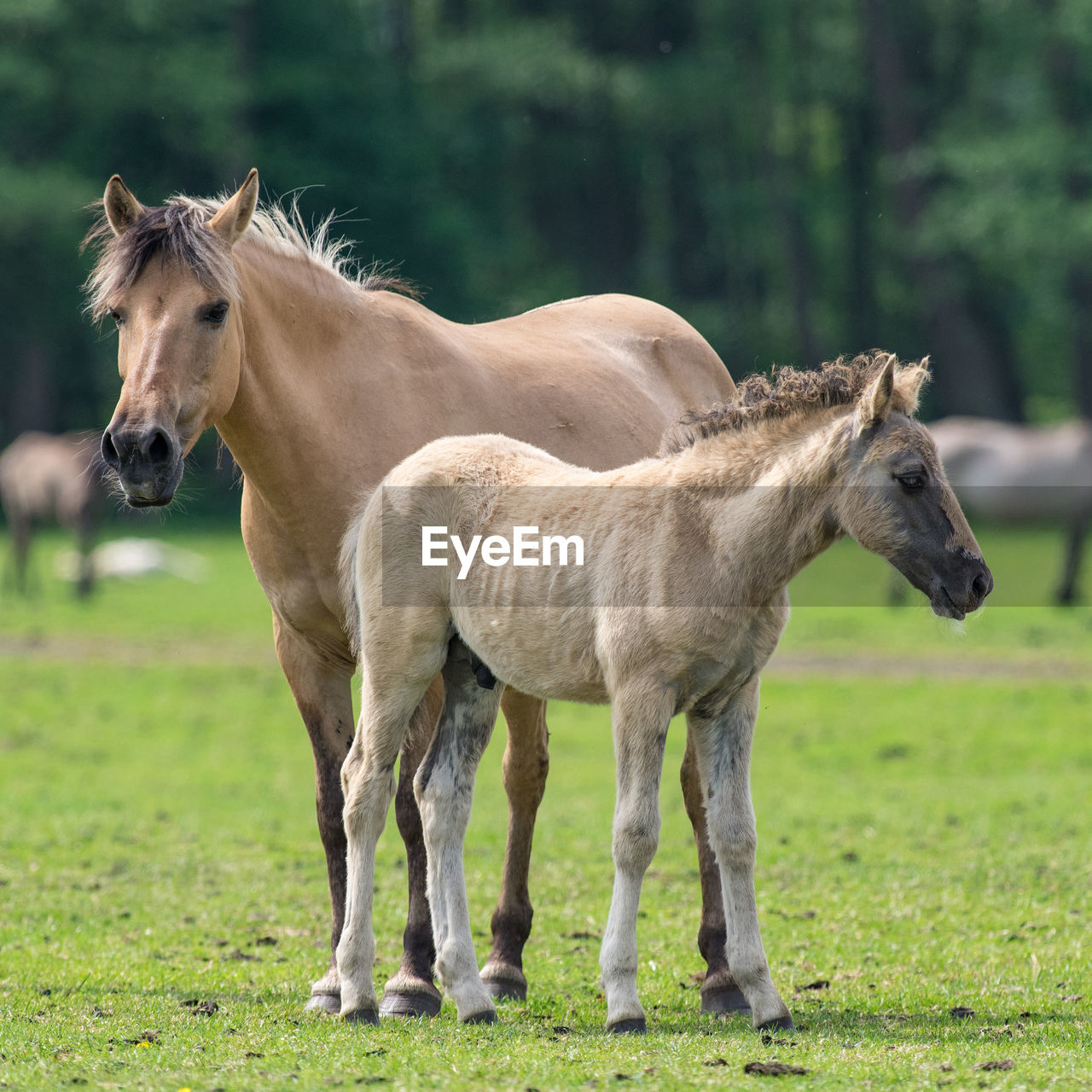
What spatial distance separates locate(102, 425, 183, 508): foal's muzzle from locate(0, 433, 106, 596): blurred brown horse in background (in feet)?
63.1

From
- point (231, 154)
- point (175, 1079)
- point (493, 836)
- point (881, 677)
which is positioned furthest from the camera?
point (231, 154)

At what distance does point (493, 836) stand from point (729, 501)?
566cm

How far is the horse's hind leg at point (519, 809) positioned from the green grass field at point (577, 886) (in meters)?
0.24

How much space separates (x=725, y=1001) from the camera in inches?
240

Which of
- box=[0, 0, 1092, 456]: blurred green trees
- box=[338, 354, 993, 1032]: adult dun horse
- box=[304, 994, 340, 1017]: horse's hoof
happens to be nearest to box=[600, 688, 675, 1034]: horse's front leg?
box=[338, 354, 993, 1032]: adult dun horse

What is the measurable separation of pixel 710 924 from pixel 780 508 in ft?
7.33

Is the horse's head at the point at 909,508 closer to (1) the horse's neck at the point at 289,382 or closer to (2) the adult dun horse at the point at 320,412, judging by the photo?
(2) the adult dun horse at the point at 320,412

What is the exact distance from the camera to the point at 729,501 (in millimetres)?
5203

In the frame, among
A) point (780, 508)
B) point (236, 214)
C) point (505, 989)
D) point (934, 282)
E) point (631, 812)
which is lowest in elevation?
point (505, 989)

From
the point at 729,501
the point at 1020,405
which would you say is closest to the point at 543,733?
the point at 729,501

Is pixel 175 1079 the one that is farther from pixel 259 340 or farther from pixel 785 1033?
pixel 259 340

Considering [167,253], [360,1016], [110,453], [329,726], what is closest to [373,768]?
[329,726]

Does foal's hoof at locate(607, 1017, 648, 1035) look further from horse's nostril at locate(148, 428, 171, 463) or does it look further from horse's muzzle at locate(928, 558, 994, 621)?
horse's nostril at locate(148, 428, 171, 463)

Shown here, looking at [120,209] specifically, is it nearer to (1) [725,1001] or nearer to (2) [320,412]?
(2) [320,412]
